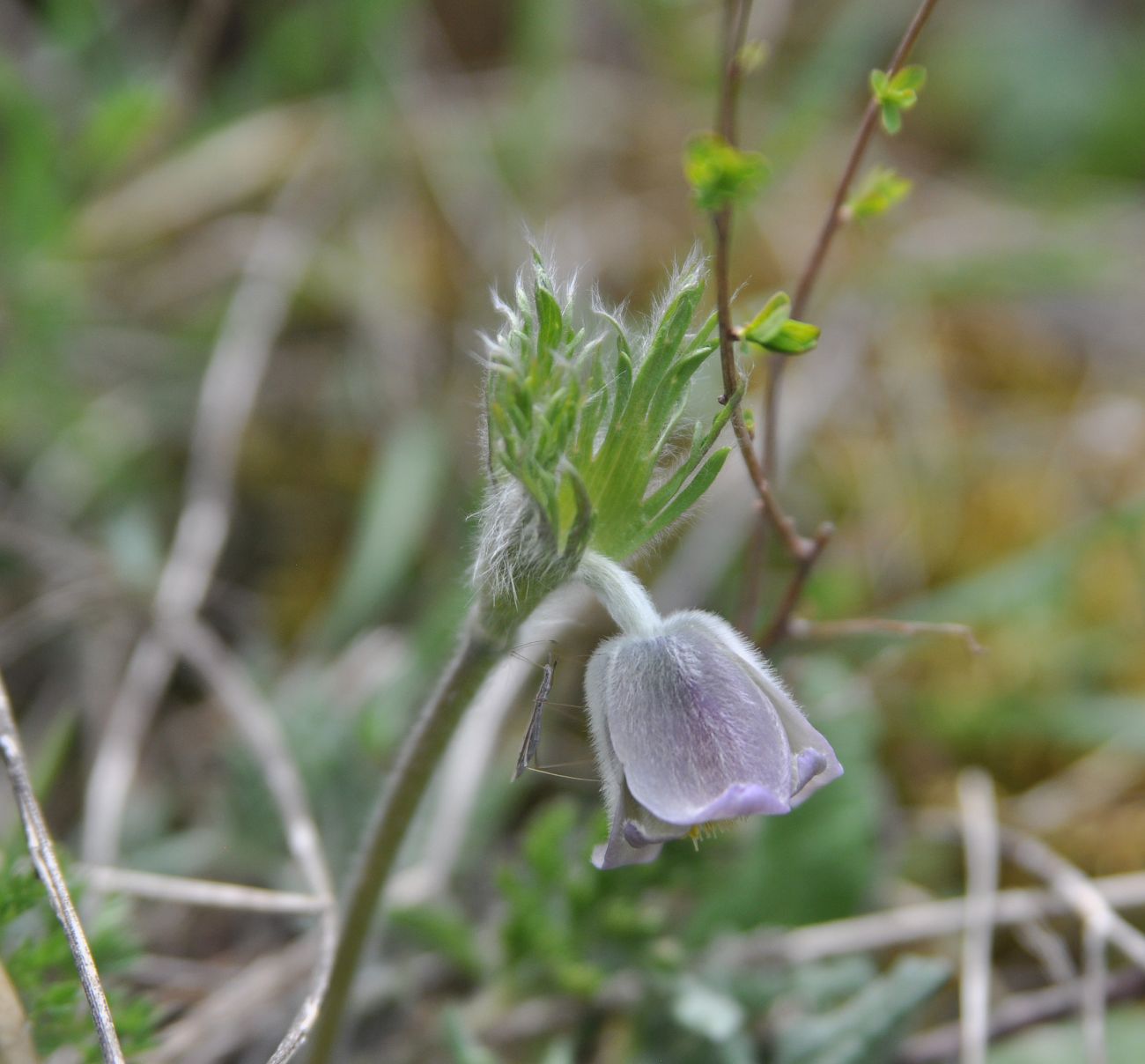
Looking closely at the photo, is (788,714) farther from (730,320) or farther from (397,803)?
(397,803)

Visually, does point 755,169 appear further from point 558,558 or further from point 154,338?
point 154,338

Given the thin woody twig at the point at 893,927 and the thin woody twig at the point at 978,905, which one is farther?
the thin woody twig at the point at 893,927

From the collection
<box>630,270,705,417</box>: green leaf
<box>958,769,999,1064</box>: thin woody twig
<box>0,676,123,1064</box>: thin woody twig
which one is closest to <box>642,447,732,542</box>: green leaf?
<box>630,270,705,417</box>: green leaf

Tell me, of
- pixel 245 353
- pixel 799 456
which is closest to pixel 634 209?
pixel 799 456

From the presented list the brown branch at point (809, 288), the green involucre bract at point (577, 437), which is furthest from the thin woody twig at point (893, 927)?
the green involucre bract at point (577, 437)

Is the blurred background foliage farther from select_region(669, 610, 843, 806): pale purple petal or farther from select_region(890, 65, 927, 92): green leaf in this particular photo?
select_region(890, 65, 927, 92): green leaf

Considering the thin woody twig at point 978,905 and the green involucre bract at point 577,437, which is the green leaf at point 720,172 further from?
the thin woody twig at point 978,905
